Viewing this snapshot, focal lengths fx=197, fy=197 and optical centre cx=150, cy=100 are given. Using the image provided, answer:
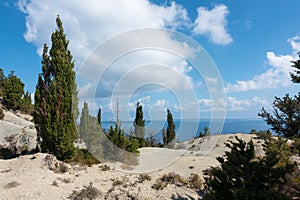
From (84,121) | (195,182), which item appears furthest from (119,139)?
(195,182)

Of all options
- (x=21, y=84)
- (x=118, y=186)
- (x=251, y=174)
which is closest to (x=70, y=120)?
(x=118, y=186)

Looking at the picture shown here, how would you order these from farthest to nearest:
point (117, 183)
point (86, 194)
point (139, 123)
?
1. point (139, 123)
2. point (117, 183)
3. point (86, 194)

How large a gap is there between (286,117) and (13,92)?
36.5m

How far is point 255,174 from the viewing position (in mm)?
5215

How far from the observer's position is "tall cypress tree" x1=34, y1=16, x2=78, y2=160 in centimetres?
1112

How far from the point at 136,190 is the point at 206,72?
19.2 ft

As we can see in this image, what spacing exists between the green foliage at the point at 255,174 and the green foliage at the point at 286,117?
51cm

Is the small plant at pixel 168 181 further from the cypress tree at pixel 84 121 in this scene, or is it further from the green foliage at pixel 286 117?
the cypress tree at pixel 84 121

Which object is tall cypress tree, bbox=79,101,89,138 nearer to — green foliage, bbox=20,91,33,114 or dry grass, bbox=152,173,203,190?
dry grass, bbox=152,173,203,190

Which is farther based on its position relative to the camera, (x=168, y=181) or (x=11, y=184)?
(x=168, y=181)

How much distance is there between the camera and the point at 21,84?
A: 108ft

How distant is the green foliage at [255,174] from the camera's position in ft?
15.3

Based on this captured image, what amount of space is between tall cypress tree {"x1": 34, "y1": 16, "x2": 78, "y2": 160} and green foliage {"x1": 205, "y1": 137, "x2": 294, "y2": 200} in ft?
28.6

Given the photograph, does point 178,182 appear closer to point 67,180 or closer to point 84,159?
point 67,180
